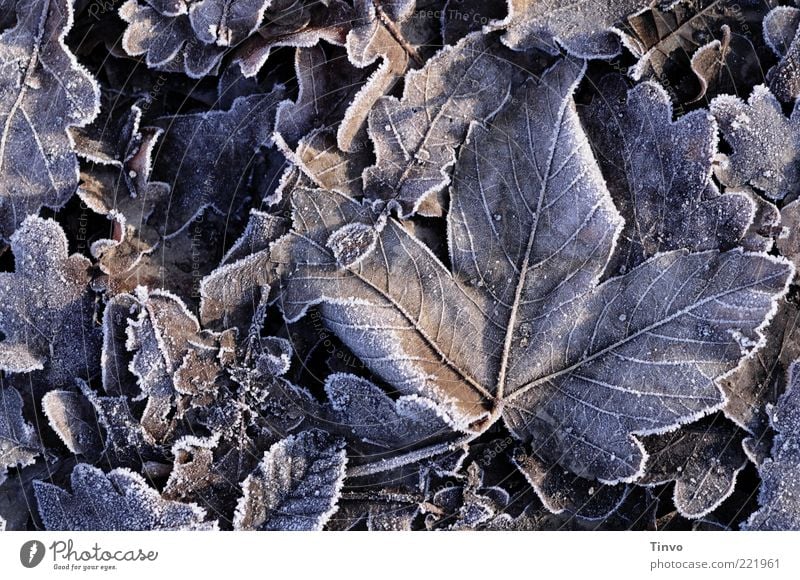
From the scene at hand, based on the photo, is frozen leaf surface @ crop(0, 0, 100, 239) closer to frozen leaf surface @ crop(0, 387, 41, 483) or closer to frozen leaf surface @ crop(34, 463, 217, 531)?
frozen leaf surface @ crop(0, 387, 41, 483)

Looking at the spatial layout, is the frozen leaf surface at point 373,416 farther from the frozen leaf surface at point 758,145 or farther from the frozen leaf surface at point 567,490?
the frozen leaf surface at point 758,145

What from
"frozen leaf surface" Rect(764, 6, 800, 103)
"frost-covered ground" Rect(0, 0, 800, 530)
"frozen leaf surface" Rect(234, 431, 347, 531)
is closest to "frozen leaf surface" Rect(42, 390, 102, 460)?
"frost-covered ground" Rect(0, 0, 800, 530)

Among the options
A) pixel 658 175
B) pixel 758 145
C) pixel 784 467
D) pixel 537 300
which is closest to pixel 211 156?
pixel 537 300

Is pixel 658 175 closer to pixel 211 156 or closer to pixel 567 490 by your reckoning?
pixel 567 490

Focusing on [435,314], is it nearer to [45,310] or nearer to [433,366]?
[433,366]

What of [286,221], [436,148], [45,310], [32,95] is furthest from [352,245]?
[32,95]

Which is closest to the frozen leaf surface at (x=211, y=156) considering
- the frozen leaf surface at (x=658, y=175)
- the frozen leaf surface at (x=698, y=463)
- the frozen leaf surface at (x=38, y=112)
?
the frozen leaf surface at (x=38, y=112)

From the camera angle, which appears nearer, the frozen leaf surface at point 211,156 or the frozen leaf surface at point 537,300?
the frozen leaf surface at point 537,300
